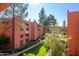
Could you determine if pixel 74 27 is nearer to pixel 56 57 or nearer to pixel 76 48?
pixel 76 48

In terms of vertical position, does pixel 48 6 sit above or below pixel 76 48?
above

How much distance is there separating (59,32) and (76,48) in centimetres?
31

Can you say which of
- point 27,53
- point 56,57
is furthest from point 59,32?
point 27,53

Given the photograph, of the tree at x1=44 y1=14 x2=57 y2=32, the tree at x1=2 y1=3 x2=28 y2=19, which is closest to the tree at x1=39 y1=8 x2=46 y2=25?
the tree at x1=44 y1=14 x2=57 y2=32

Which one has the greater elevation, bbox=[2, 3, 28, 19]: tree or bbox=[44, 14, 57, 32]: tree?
bbox=[2, 3, 28, 19]: tree

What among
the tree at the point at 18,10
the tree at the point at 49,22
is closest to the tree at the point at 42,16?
the tree at the point at 49,22

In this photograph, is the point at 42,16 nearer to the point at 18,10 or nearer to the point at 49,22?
the point at 49,22

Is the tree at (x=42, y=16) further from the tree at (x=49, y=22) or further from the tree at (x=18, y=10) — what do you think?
the tree at (x=18, y=10)

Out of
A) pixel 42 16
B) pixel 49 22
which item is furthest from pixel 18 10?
pixel 49 22

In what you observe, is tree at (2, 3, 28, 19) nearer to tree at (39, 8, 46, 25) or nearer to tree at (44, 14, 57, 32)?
tree at (39, 8, 46, 25)

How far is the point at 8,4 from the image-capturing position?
96.0 inches

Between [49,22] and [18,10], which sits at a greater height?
[18,10]

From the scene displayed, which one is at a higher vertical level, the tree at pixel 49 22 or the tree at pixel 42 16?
the tree at pixel 42 16

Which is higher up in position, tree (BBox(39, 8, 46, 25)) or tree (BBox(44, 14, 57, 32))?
tree (BBox(39, 8, 46, 25))
